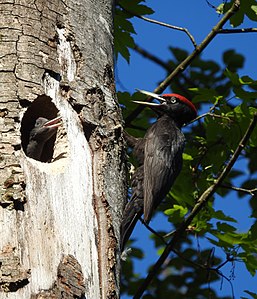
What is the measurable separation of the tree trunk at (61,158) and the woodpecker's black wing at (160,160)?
5.06ft

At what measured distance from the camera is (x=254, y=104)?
229 inches

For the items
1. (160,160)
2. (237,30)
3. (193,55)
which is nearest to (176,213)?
(160,160)

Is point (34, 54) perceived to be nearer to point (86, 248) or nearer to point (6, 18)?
point (6, 18)

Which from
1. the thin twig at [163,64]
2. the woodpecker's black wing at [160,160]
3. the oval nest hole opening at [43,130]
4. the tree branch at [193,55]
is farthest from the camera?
the thin twig at [163,64]

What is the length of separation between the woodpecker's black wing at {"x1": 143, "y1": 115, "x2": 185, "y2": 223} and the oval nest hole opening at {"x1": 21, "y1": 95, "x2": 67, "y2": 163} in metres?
1.29

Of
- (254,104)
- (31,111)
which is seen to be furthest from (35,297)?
(254,104)

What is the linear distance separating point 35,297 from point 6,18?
144cm

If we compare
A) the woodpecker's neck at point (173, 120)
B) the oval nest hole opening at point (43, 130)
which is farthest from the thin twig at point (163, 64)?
the oval nest hole opening at point (43, 130)

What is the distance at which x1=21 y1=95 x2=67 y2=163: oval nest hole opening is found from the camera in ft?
12.9

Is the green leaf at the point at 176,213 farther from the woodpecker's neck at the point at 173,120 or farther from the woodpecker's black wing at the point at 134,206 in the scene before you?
the woodpecker's neck at the point at 173,120

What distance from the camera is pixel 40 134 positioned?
171 inches

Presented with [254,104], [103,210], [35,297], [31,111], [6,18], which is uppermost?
[254,104]

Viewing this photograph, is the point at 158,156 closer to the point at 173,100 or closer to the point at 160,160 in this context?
the point at 160,160

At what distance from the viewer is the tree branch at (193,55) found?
223 inches
